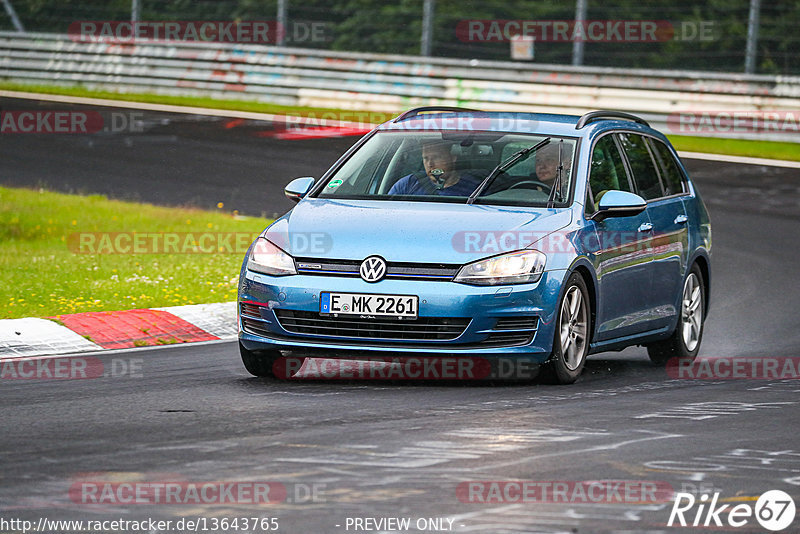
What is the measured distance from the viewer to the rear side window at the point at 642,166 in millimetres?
11000

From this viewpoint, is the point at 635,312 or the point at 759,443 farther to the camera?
the point at 635,312

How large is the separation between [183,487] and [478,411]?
7.88 feet

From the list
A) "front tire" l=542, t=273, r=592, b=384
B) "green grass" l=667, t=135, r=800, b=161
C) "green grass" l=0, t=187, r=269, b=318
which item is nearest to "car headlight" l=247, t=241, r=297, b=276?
"front tire" l=542, t=273, r=592, b=384

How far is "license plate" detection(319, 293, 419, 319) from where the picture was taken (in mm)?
9023

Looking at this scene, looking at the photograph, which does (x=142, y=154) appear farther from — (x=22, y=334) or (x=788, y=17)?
(x=22, y=334)

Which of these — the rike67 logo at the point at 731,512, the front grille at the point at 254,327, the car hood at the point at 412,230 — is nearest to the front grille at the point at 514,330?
the car hood at the point at 412,230

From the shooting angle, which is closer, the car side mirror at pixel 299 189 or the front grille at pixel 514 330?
the front grille at pixel 514 330

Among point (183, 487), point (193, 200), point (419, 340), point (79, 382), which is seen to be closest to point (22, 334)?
point (79, 382)

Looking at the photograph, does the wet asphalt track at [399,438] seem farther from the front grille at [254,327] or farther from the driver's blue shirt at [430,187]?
the driver's blue shirt at [430,187]

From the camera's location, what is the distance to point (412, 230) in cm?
925

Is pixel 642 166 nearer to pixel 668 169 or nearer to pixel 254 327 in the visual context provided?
pixel 668 169

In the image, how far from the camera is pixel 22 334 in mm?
10867

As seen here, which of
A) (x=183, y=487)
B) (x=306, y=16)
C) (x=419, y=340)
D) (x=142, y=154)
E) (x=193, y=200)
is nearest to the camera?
(x=183, y=487)

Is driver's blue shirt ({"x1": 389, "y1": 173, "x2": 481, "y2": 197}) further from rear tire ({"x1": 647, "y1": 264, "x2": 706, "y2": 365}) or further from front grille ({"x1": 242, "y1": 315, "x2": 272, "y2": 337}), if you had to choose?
rear tire ({"x1": 647, "y1": 264, "x2": 706, "y2": 365})
